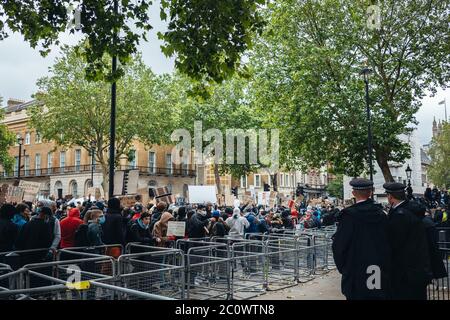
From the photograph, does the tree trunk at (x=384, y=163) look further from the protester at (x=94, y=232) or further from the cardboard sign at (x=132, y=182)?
the protester at (x=94, y=232)

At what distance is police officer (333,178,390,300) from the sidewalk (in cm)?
471

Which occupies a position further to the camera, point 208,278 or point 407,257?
point 208,278

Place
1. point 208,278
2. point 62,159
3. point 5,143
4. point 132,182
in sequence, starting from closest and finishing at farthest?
point 208,278 < point 132,182 < point 5,143 < point 62,159

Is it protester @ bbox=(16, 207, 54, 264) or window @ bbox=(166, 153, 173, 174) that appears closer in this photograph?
protester @ bbox=(16, 207, 54, 264)

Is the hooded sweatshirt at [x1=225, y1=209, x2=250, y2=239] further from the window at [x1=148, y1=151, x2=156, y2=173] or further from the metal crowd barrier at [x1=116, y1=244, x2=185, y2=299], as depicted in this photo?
the window at [x1=148, y1=151, x2=156, y2=173]

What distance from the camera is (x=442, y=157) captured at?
59.2m

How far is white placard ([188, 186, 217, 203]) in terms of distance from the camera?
28.2m

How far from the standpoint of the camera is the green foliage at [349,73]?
2231cm

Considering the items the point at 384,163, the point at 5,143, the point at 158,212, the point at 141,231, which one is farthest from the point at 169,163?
the point at 141,231

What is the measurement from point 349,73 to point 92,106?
974 inches

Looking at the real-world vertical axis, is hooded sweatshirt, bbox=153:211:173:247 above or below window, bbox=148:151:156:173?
below

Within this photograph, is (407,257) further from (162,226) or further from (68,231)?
(162,226)

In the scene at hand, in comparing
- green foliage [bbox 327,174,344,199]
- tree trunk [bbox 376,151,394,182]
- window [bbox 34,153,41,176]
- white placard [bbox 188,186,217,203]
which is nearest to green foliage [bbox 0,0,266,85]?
tree trunk [bbox 376,151,394,182]
